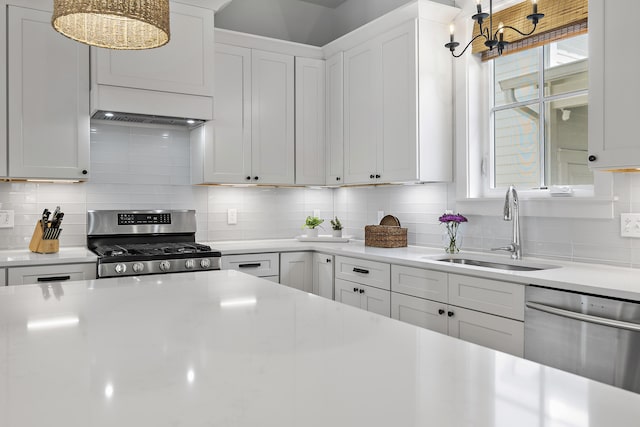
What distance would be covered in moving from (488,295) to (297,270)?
1.68 meters

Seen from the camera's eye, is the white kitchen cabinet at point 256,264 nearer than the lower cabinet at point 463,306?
No

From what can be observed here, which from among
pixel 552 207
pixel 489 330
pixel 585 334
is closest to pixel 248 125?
pixel 552 207

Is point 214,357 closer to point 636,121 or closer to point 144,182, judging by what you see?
point 636,121

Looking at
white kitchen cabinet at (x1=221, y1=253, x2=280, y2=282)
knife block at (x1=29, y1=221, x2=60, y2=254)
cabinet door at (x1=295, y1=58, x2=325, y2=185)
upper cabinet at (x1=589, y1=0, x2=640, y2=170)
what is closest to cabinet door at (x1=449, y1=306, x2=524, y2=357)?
upper cabinet at (x1=589, y1=0, x2=640, y2=170)

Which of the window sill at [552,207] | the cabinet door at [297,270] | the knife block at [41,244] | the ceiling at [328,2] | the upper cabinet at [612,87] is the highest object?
the ceiling at [328,2]

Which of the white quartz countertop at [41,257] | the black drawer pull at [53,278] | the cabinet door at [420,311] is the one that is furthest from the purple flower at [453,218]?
the black drawer pull at [53,278]

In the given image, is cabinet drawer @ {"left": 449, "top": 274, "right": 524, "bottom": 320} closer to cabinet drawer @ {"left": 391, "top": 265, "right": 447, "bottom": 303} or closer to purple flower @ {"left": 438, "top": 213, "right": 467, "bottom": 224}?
cabinet drawer @ {"left": 391, "top": 265, "right": 447, "bottom": 303}

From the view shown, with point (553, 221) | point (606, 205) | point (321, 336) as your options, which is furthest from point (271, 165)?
point (321, 336)

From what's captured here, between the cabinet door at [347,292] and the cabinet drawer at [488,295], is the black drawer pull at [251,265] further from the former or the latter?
the cabinet drawer at [488,295]

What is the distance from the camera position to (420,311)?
289cm

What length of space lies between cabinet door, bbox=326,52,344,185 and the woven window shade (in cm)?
116

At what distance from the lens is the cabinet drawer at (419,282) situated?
2.76m

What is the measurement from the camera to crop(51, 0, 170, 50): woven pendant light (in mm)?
1479

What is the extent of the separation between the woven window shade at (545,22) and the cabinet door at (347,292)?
5.78ft
